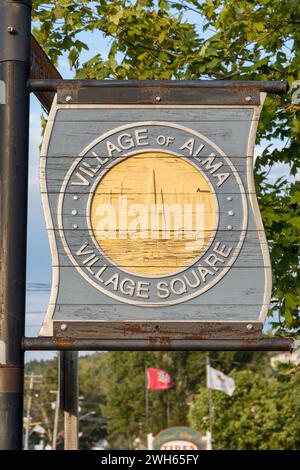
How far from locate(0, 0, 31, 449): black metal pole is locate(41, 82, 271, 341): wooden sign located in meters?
0.13

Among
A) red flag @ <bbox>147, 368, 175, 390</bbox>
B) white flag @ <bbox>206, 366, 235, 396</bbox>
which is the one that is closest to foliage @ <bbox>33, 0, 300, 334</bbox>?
white flag @ <bbox>206, 366, 235, 396</bbox>

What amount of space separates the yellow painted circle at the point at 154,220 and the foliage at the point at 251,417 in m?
58.6

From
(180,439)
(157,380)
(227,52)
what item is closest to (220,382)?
(180,439)

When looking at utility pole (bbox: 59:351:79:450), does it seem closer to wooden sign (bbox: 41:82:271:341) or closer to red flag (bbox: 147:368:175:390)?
wooden sign (bbox: 41:82:271:341)

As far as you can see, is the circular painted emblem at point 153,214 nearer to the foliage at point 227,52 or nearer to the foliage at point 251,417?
the foliage at point 227,52

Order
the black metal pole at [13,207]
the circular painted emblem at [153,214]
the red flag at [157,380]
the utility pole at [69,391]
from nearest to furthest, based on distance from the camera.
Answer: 1. the black metal pole at [13,207]
2. the circular painted emblem at [153,214]
3. the utility pole at [69,391]
4. the red flag at [157,380]

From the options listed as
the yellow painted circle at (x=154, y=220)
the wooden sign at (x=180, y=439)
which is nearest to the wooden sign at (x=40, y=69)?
the yellow painted circle at (x=154, y=220)

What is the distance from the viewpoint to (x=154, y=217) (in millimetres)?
4543

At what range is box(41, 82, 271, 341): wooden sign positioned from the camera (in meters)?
4.48

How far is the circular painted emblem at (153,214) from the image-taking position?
452cm

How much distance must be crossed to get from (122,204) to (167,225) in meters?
0.25

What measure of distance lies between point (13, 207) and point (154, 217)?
2.27ft

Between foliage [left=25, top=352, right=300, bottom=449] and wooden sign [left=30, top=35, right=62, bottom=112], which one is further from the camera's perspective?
foliage [left=25, top=352, right=300, bottom=449]
